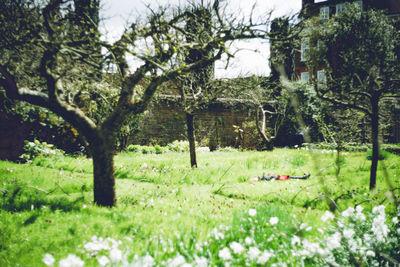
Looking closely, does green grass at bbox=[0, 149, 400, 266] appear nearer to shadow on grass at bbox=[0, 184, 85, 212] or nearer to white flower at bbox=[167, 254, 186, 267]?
shadow on grass at bbox=[0, 184, 85, 212]

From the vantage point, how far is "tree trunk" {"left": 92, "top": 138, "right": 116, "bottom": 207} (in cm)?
353

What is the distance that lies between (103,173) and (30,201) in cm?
128

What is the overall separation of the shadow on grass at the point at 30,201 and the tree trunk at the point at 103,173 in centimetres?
35

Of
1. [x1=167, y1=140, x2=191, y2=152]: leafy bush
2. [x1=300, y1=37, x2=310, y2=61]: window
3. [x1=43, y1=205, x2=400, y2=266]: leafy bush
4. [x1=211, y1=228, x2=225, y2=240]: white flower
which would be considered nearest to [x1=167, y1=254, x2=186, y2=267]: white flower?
[x1=43, y1=205, x2=400, y2=266]: leafy bush

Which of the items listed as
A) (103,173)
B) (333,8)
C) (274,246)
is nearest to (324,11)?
(333,8)

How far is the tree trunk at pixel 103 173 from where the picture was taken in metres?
3.53

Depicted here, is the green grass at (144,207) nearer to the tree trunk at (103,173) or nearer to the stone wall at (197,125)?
the tree trunk at (103,173)

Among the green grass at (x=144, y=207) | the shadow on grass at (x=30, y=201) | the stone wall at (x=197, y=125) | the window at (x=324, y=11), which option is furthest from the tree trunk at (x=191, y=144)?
the window at (x=324, y=11)

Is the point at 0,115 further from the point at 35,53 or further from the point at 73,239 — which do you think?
the point at 73,239

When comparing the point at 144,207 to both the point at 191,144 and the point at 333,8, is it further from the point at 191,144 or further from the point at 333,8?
Answer: the point at 333,8

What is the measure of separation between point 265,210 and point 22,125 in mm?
9007

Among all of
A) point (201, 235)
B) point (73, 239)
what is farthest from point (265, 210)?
point (73, 239)

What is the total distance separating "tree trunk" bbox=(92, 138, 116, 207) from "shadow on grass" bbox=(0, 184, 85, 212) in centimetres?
35

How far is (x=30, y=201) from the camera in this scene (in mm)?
3676
